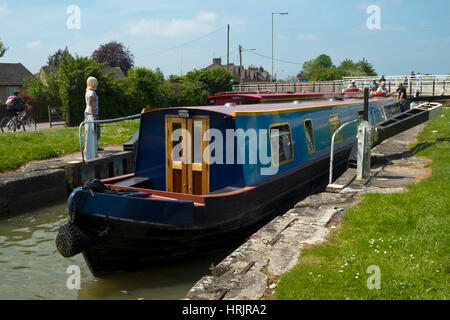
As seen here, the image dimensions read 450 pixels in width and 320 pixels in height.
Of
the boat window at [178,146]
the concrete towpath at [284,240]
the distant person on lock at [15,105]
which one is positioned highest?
the distant person on lock at [15,105]

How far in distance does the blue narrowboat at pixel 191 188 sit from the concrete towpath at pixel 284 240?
788mm

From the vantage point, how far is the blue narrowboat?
5.13m

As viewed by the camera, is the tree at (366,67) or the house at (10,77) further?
the tree at (366,67)

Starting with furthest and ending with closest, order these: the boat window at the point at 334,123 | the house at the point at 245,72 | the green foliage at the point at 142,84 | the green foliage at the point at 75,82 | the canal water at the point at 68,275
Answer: the house at the point at 245,72 < the green foliage at the point at 142,84 < the green foliage at the point at 75,82 < the boat window at the point at 334,123 < the canal water at the point at 68,275

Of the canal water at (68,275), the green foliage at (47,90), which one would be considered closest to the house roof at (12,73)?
the green foliage at (47,90)

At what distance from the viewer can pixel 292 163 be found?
7.86 m

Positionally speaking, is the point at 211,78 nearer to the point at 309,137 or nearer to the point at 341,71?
the point at 309,137

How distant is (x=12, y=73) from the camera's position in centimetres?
4741

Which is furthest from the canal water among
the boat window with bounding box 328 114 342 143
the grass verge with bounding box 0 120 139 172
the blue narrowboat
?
the boat window with bounding box 328 114 342 143

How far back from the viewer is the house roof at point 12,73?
45.9 m

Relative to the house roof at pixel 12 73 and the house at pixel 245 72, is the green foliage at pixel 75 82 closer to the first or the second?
the house roof at pixel 12 73

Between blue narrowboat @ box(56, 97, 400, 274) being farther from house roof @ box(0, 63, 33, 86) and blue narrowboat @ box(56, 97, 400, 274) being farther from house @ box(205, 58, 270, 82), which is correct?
house @ box(205, 58, 270, 82)

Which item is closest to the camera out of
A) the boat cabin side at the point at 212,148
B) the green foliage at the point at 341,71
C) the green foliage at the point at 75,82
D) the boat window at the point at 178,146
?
the boat cabin side at the point at 212,148
